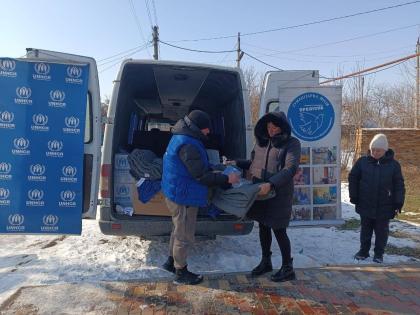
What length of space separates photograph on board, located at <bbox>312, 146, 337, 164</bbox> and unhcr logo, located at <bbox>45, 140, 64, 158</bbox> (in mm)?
3110

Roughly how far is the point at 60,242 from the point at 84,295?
2.28 meters

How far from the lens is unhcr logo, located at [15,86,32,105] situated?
171 inches

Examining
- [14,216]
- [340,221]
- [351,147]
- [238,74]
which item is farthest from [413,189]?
[14,216]

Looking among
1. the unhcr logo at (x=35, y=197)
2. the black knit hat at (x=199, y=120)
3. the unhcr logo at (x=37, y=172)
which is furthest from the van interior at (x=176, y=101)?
the black knit hat at (x=199, y=120)

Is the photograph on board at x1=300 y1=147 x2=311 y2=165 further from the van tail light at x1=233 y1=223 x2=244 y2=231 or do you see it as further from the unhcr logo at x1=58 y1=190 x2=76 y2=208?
the unhcr logo at x1=58 y1=190 x2=76 y2=208

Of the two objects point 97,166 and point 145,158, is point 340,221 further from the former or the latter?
point 97,166

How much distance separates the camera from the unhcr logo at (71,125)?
447cm

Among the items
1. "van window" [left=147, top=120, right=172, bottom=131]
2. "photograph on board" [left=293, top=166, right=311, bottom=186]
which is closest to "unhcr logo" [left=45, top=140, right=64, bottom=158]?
"photograph on board" [left=293, top=166, right=311, bottom=186]

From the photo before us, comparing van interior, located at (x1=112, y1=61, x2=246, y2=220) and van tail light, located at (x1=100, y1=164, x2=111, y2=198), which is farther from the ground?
van interior, located at (x1=112, y1=61, x2=246, y2=220)

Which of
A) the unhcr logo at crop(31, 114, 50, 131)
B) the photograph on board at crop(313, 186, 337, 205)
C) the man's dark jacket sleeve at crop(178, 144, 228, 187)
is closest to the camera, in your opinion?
the man's dark jacket sleeve at crop(178, 144, 228, 187)

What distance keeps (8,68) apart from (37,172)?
3.67 ft

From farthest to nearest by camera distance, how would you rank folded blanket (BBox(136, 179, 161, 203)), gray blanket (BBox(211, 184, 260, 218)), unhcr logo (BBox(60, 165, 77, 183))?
1. folded blanket (BBox(136, 179, 161, 203))
2. unhcr logo (BBox(60, 165, 77, 183))
3. gray blanket (BBox(211, 184, 260, 218))

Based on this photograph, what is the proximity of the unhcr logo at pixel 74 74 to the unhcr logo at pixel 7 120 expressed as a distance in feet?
2.26

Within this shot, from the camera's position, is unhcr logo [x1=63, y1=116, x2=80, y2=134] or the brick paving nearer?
the brick paving
